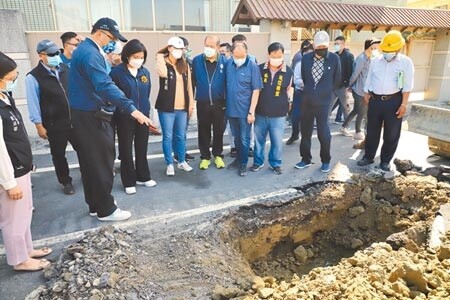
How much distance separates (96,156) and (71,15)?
23.4 ft

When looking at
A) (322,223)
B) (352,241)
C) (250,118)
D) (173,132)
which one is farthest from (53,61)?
(352,241)

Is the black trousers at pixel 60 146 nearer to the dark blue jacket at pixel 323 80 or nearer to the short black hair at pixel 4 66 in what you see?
the short black hair at pixel 4 66

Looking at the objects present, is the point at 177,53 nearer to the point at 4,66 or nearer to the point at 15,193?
the point at 4,66

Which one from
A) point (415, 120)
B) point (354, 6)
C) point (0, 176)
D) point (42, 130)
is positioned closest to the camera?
point (0, 176)

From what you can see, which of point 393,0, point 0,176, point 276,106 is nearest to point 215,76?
point 276,106

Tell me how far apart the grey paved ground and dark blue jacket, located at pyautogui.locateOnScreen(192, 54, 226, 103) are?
3.71 ft

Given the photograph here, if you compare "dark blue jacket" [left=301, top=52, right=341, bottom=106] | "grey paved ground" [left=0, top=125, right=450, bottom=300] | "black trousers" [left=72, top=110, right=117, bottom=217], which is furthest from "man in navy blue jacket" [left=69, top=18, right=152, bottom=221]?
"dark blue jacket" [left=301, top=52, right=341, bottom=106]

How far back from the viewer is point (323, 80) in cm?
466

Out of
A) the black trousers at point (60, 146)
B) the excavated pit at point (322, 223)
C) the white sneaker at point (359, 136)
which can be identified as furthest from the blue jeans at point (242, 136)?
the white sneaker at point (359, 136)

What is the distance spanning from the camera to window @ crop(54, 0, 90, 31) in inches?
345

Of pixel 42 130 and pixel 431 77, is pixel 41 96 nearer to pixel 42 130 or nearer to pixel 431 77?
pixel 42 130

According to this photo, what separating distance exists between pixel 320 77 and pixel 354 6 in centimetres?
648

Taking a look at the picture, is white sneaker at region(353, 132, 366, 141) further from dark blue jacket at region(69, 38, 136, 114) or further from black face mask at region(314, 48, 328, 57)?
dark blue jacket at region(69, 38, 136, 114)

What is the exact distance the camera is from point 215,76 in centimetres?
484
